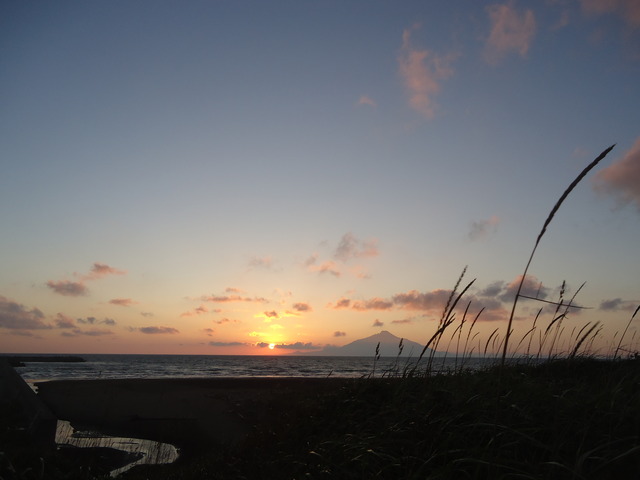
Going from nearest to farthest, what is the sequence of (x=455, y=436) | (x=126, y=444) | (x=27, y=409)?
(x=455, y=436) → (x=27, y=409) → (x=126, y=444)

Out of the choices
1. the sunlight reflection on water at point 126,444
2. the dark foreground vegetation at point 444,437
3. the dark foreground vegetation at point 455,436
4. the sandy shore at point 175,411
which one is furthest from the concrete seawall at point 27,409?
the dark foreground vegetation at point 455,436

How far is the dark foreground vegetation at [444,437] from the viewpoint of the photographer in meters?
3.27

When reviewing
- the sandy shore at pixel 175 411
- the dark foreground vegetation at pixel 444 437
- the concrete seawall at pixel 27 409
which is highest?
the dark foreground vegetation at pixel 444 437

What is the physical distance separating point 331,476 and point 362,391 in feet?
9.70

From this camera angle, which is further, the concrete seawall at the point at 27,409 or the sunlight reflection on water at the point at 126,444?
the sunlight reflection on water at the point at 126,444

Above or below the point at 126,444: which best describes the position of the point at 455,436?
above

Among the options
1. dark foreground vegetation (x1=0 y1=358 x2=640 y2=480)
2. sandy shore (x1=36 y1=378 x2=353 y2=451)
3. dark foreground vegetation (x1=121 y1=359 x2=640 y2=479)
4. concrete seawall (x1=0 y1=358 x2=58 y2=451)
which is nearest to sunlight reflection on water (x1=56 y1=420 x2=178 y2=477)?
sandy shore (x1=36 y1=378 x2=353 y2=451)

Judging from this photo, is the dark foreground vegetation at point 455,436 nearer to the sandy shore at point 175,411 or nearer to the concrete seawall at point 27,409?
the sandy shore at point 175,411

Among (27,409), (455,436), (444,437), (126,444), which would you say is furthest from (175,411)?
(455,436)

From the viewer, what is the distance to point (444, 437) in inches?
162

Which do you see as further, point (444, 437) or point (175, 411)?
point (175, 411)

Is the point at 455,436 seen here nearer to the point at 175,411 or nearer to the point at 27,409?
Answer: the point at 27,409

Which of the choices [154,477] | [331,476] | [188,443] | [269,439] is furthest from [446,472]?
[188,443]

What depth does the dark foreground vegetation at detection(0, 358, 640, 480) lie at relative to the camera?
327 centimetres
